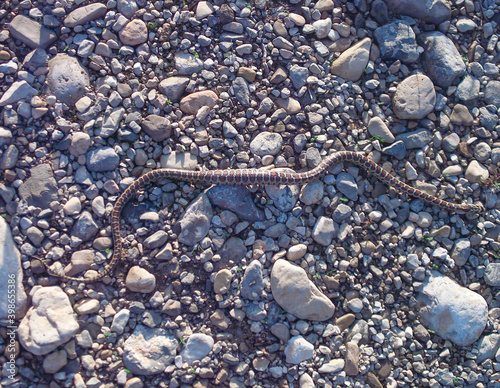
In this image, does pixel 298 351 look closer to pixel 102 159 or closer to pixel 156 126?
pixel 156 126

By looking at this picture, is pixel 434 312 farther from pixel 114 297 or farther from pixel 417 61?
pixel 114 297

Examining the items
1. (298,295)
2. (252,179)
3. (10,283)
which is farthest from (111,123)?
(298,295)

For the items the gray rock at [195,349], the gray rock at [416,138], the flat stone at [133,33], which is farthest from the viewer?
the gray rock at [416,138]

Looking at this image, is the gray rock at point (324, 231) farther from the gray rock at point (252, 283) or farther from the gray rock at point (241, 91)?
the gray rock at point (241, 91)

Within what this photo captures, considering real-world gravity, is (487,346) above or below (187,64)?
below

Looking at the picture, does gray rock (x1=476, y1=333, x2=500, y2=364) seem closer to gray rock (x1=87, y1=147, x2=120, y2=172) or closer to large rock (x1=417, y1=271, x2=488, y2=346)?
large rock (x1=417, y1=271, x2=488, y2=346)

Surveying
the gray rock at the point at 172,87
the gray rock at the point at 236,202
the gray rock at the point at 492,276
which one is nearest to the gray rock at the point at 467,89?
the gray rock at the point at 492,276
